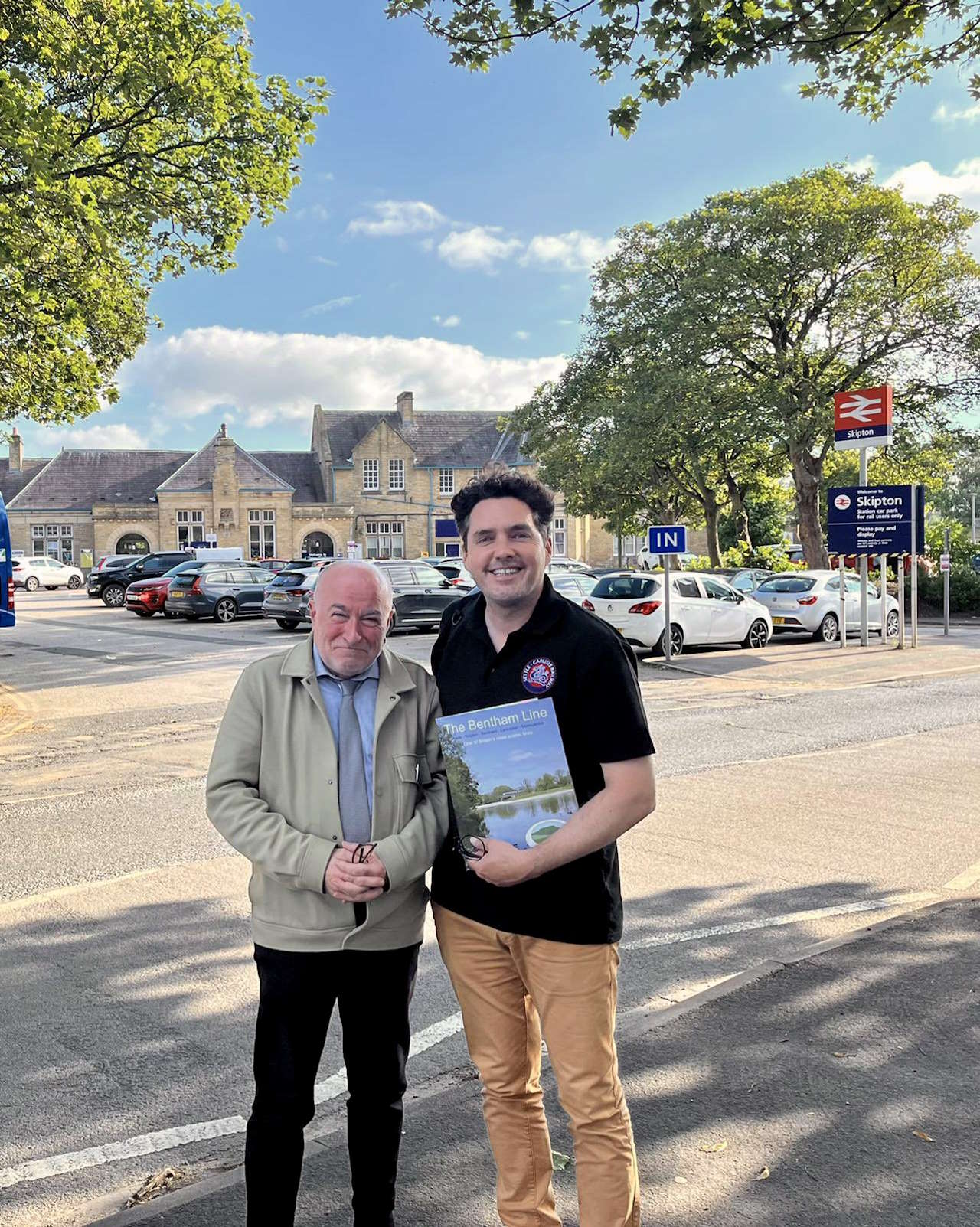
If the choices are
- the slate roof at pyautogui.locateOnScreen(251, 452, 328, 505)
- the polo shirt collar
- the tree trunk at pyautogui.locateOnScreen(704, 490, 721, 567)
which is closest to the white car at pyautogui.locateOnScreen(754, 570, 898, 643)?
the tree trunk at pyautogui.locateOnScreen(704, 490, 721, 567)

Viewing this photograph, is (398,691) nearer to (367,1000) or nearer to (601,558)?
(367,1000)

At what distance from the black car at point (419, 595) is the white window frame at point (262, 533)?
52690mm

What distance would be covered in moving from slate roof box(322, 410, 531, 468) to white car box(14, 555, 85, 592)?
28171 millimetres

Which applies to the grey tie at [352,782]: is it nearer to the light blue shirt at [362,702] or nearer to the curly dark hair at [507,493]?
the light blue shirt at [362,702]

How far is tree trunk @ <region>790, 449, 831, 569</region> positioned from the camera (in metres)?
37.0

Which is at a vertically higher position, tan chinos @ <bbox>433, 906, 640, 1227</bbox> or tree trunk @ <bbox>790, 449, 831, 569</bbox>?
tree trunk @ <bbox>790, 449, 831, 569</bbox>

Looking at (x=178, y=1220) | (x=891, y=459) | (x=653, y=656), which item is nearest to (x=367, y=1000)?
(x=178, y=1220)

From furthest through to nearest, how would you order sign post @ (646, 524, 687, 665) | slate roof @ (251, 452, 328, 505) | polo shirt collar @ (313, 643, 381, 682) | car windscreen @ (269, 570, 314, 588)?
1. slate roof @ (251, 452, 328, 505)
2. car windscreen @ (269, 570, 314, 588)
3. sign post @ (646, 524, 687, 665)
4. polo shirt collar @ (313, 643, 381, 682)

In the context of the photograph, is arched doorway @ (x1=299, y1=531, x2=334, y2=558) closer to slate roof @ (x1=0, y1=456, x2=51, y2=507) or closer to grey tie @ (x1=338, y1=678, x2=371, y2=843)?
slate roof @ (x1=0, y1=456, x2=51, y2=507)

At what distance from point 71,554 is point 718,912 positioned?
78.2 metres

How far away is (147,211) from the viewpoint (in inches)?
543

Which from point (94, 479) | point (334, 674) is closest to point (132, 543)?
point (94, 479)

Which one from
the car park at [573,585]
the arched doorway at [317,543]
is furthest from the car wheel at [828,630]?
the arched doorway at [317,543]

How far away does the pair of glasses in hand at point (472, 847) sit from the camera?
2.60 m
